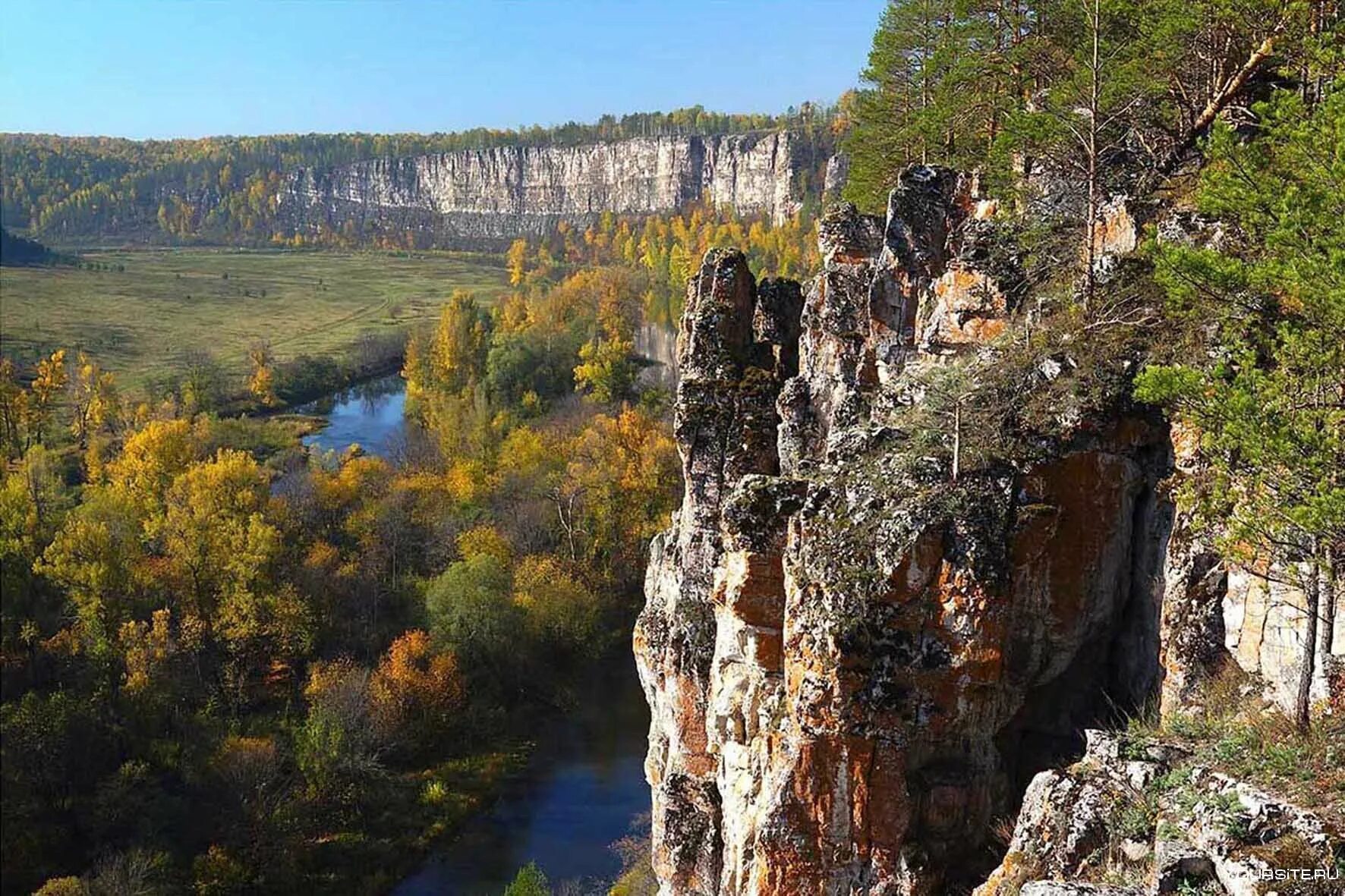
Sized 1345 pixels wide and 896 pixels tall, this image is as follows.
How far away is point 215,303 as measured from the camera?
117 m

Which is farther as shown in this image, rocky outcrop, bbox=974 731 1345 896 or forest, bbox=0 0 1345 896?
forest, bbox=0 0 1345 896

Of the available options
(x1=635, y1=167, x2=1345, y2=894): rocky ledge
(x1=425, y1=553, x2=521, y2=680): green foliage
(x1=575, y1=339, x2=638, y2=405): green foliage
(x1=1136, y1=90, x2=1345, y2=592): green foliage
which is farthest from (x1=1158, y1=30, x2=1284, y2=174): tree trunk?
(x1=575, y1=339, x2=638, y2=405): green foliage

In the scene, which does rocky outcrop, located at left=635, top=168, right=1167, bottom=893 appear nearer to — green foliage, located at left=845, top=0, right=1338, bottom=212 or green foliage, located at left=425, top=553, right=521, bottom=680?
green foliage, located at left=845, top=0, right=1338, bottom=212

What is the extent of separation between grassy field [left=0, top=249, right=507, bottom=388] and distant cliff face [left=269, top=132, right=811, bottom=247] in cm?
1618

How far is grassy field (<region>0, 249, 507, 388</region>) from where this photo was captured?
87312mm

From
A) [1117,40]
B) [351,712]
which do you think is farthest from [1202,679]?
[351,712]

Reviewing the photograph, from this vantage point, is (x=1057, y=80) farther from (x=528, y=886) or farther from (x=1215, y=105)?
(x=528, y=886)

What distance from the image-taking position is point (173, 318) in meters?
104

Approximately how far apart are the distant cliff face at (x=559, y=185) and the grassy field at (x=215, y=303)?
53.1 feet

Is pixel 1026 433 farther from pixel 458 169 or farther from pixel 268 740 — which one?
pixel 458 169

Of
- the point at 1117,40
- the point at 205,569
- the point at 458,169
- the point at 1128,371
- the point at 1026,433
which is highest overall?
the point at 458,169

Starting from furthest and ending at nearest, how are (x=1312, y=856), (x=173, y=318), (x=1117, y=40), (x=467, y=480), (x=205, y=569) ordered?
1. (x=173, y=318)
2. (x=467, y=480)
3. (x=205, y=569)
4. (x=1117, y=40)
5. (x=1312, y=856)

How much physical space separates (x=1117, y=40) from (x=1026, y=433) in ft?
36.2

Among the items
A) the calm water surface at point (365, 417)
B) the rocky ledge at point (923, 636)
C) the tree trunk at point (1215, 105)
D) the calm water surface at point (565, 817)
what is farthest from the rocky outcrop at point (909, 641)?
the calm water surface at point (365, 417)
